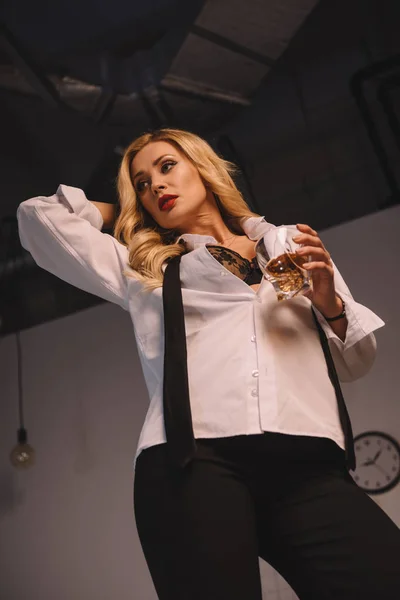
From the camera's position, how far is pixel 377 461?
3.26 metres

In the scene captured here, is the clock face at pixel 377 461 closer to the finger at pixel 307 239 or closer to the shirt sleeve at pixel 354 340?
the shirt sleeve at pixel 354 340

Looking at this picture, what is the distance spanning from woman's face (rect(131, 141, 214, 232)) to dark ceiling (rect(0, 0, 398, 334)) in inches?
65.4

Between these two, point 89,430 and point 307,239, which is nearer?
point 307,239

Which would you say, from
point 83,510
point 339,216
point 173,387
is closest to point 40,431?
point 83,510

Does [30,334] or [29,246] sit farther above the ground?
[30,334]

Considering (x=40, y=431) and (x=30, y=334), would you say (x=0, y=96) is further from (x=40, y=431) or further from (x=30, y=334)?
(x=40, y=431)

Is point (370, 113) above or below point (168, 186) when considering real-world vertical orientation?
above

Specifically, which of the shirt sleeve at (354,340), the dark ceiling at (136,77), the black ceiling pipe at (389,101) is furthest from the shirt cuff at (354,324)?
the black ceiling pipe at (389,101)

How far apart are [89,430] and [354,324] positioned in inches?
126

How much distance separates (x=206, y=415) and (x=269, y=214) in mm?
2654

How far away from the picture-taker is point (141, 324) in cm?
116

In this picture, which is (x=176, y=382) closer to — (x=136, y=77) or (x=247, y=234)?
(x=247, y=234)

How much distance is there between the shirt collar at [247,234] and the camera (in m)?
1.29

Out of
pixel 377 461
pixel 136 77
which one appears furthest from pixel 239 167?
pixel 377 461
